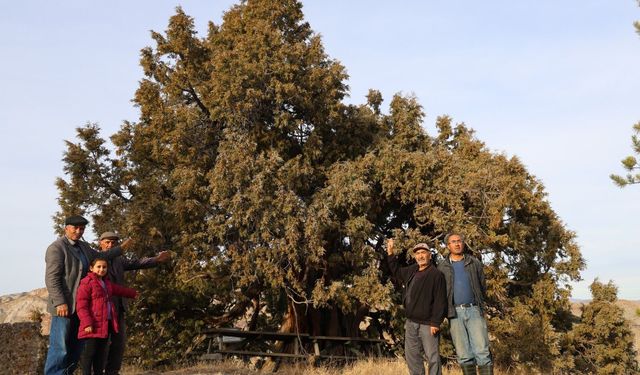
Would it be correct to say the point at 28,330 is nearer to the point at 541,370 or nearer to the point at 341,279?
the point at 341,279

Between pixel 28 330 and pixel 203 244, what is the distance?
4.93 metres

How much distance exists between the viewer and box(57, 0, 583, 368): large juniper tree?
14.5 meters

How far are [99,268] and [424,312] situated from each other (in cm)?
408

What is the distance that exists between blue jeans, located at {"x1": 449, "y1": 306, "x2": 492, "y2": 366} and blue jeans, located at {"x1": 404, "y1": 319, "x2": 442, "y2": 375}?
A: 289 millimetres

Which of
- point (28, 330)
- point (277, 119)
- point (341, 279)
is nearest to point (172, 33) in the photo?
point (277, 119)

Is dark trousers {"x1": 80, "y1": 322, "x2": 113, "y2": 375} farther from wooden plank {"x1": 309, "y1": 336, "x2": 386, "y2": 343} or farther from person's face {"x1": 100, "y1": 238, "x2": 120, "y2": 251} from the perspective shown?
wooden plank {"x1": 309, "y1": 336, "x2": 386, "y2": 343}

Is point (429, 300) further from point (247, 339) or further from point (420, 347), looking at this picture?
point (247, 339)

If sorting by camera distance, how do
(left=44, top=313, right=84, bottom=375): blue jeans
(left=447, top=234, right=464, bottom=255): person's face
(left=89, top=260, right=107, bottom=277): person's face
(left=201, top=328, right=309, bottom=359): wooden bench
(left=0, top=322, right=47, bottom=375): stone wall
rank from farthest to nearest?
1. (left=201, top=328, right=309, bottom=359): wooden bench
2. (left=0, top=322, right=47, bottom=375): stone wall
3. (left=447, top=234, right=464, bottom=255): person's face
4. (left=89, top=260, right=107, bottom=277): person's face
5. (left=44, top=313, right=84, bottom=375): blue jeans

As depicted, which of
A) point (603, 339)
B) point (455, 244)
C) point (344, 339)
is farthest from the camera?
point (344, 339)

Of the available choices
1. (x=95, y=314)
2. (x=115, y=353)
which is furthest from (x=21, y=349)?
(x=95, y=314)

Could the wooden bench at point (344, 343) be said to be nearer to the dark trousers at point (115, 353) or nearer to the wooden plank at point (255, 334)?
the wooden plank at point (255, 334)

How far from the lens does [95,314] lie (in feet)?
23.4

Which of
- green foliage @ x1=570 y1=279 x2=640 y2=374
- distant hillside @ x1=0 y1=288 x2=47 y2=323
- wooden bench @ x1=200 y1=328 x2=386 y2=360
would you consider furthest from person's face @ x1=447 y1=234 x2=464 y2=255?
distant hillside @ x1=0 y1=288 x2=47 y2=323

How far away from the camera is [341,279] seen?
16.0m
